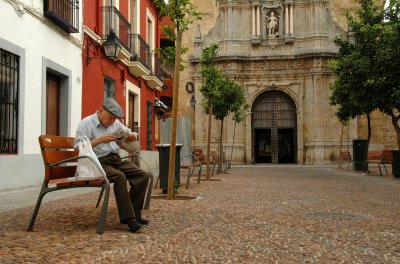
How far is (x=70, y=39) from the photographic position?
448 inches

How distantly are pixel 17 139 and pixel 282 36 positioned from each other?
76.2ft

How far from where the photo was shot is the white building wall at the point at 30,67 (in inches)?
341

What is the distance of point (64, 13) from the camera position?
1090 cm

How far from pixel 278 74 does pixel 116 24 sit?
1692 centimetres

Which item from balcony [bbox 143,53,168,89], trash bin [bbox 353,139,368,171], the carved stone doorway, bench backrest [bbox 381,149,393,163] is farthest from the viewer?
the carved stone doorway

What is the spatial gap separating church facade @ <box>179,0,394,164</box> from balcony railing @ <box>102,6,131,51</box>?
13759mm

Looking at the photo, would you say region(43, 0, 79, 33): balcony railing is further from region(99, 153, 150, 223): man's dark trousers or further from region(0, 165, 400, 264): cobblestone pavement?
region(99, 153, 150, 223): man's dark trousers

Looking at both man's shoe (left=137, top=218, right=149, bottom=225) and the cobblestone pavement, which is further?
man's shoe (left=137, top=218, right=149, bottom=225)

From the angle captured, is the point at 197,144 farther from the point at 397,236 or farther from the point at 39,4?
the point at 397,236

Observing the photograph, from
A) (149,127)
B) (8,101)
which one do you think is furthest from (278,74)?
(8,101)

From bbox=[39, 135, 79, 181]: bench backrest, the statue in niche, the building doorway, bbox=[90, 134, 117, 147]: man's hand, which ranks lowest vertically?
bbox=[39, 135, 79, 181]: bench backrest

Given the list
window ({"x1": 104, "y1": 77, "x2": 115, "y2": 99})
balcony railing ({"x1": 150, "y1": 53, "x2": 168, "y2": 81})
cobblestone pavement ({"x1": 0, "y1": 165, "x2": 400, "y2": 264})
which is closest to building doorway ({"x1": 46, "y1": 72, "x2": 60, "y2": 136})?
window ({"x1": 104, "y1": 77, "x2": 115, "y2": 99})

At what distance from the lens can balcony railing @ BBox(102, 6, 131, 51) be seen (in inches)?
523

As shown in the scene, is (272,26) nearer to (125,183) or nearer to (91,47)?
(91,47)
